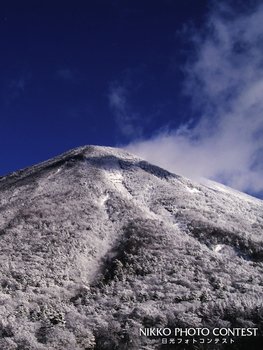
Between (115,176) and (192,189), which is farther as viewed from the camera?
(115,176)

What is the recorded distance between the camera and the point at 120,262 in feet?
104

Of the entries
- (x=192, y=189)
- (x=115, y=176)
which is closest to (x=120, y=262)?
(x=115, y=176)

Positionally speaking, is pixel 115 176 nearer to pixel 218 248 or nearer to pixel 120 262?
pixel 218 248

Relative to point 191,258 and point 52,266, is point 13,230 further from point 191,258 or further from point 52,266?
point 191,258

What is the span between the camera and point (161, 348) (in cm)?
1864

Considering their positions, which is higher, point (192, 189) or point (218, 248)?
point (192, 189)

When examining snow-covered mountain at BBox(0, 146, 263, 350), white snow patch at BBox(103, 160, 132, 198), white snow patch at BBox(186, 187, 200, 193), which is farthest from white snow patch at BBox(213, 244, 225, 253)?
white snow patch at BBox(186, 187, 200, 193)

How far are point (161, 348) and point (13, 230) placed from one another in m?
25.7

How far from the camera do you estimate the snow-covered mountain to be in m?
20.4

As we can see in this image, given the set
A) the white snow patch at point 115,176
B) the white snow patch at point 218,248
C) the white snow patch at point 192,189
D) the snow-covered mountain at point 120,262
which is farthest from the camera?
the white snow patch at point 192,189

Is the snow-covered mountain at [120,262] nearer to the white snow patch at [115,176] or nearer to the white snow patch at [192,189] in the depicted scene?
the white snow patch at [115,176]

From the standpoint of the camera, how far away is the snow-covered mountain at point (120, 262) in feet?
67.0

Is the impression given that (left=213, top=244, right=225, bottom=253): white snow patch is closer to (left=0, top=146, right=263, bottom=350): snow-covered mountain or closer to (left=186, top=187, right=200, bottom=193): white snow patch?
(left=0, top=146, right=263, bottom=350): snow-covered mountain

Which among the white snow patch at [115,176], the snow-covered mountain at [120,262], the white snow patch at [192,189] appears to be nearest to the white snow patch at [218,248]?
the snow-covered mountain at [120,262]
